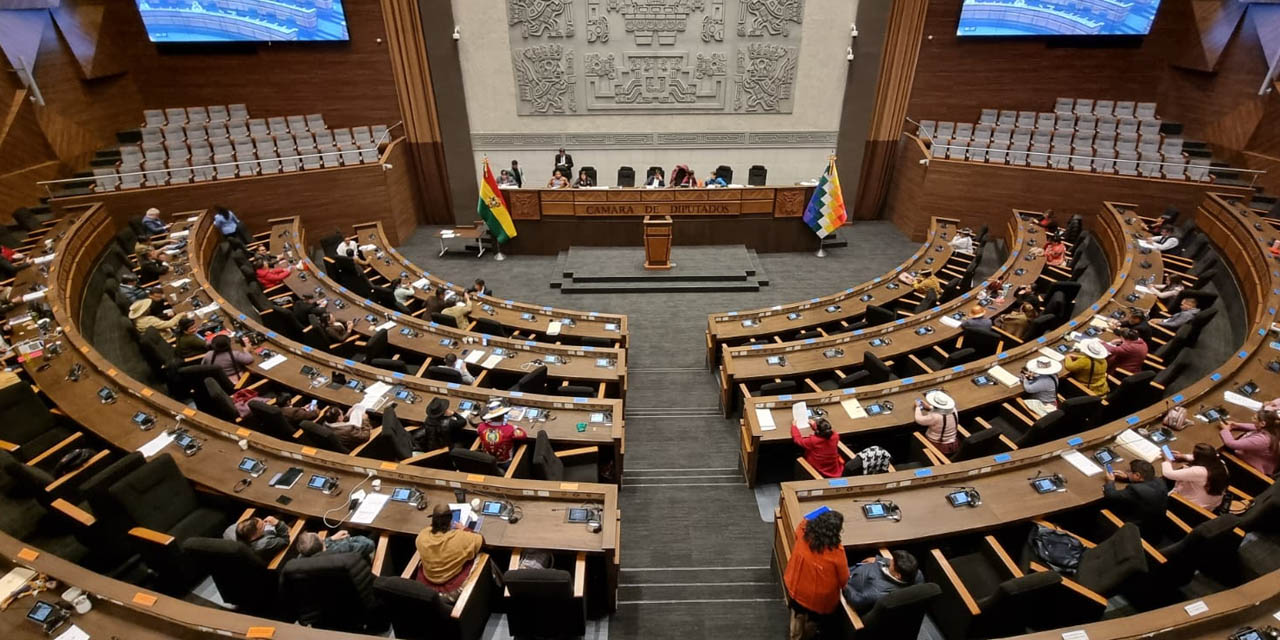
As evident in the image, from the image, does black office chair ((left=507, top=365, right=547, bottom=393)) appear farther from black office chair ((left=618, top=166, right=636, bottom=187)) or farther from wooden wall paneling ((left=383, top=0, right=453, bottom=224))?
wooden wall paneling ((left=383, top=0, right=453, bottom=224))

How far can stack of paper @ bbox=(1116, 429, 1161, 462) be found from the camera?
14.6 ft

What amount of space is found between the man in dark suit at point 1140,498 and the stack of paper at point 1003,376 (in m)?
1.63

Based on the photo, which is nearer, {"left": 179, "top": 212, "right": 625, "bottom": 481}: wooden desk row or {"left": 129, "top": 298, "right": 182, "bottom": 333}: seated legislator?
{"left": 179, "top": 212, "right": 625, "bottom": 481}: wooden desk row

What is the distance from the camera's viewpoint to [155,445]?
4.68 metres

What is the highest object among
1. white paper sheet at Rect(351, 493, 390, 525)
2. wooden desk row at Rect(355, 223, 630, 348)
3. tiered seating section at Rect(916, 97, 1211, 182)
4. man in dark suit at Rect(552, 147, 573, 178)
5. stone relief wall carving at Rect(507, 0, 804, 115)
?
stone relief wall carving at Rect(507, 0, 804, 115)

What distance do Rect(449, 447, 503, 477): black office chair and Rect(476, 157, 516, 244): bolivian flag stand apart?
6.67m

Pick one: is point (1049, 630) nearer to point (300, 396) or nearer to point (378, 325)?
point (300, 396)

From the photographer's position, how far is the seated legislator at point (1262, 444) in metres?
4.27

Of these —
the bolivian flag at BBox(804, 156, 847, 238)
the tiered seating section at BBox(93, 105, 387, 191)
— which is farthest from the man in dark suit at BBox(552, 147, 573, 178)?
the bolivian flag at BBox(804, 156, 847, 238)

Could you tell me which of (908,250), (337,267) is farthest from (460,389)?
(908,250)

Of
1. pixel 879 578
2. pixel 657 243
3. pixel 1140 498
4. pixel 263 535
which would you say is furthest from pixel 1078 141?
pixel 263 535

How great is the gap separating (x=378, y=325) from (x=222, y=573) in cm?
375

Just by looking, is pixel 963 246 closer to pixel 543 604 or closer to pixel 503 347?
pixel 503 347

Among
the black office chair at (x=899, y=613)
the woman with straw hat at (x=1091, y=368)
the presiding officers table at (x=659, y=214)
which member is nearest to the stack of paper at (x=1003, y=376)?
the woman with straw hat at (x=1091, y=368)
